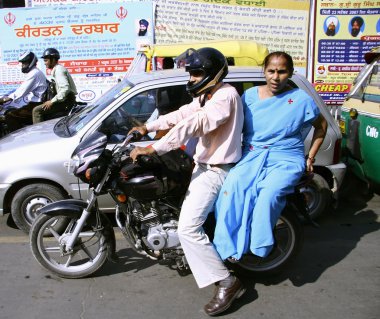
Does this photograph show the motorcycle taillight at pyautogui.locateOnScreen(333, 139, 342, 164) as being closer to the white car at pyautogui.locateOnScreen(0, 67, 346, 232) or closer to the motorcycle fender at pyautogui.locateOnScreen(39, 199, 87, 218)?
the white car at pyautogui.locateOnScreen(0, 67, 346, 232)

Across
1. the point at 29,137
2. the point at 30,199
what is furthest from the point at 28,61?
the point at 30,199

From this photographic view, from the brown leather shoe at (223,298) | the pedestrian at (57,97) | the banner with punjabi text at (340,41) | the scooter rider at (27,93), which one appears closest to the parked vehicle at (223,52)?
the pedestrian at (57,97)

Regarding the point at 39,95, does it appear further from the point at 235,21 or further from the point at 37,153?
the point at 235,21

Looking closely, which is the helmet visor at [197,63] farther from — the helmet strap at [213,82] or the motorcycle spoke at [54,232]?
the motorcycle spoke at [54,232]

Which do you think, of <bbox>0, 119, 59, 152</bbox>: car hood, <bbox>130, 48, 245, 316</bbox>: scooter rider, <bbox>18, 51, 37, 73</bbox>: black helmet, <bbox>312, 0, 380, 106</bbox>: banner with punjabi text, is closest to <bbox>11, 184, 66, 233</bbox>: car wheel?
→ <bbox>0, 119, 59, 152</bbox>: car hood

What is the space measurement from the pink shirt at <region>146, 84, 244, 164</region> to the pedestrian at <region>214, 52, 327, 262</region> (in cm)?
18

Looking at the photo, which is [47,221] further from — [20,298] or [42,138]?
[42,138]

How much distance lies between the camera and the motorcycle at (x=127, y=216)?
120 inches

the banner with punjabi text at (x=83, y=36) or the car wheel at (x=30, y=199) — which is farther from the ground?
the banner with punjabi text at (x=83, y=36)

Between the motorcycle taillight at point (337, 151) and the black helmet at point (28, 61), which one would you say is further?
the black helmet at point (28, 61)

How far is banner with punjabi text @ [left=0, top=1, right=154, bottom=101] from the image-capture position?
8.73 m

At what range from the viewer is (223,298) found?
3.04 meters

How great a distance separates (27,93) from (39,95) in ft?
0.58

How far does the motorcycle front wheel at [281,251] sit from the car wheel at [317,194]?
1.15 m
